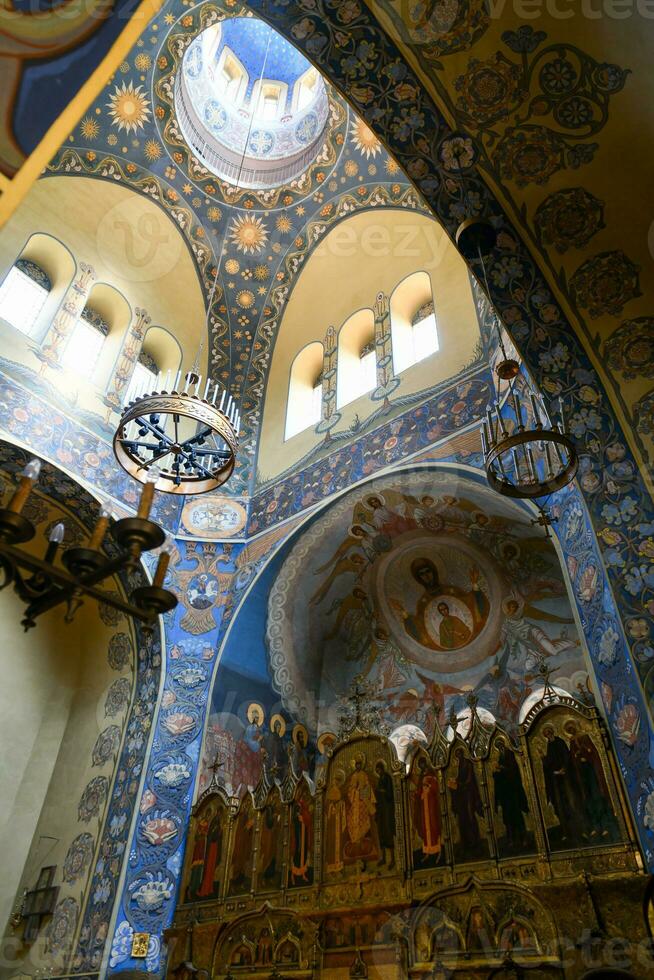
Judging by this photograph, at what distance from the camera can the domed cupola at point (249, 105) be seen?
1186 centimetres

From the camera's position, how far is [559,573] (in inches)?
299

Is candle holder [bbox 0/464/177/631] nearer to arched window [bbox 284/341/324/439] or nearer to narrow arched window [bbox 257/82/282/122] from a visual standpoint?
arched window [bbox 284/341/324/439]

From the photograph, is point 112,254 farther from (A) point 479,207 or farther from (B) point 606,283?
(B) point 606,283

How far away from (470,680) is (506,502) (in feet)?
7.63

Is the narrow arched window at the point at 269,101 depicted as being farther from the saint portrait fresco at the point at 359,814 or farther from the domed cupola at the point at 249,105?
the saint portrait fresco at the point at 359,814

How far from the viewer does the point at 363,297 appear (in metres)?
11.0

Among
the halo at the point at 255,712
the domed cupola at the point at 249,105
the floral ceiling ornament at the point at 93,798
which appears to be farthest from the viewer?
the domed cupola at the point at 249,105

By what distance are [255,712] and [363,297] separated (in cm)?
661

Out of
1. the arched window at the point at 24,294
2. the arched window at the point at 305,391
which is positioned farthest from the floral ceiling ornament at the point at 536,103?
the arched window at the point at 24,294

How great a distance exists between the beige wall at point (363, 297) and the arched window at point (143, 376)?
195 cm

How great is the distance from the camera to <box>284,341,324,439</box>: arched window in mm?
11008

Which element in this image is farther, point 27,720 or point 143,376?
point 143,376

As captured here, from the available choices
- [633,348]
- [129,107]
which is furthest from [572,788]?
[129,107]

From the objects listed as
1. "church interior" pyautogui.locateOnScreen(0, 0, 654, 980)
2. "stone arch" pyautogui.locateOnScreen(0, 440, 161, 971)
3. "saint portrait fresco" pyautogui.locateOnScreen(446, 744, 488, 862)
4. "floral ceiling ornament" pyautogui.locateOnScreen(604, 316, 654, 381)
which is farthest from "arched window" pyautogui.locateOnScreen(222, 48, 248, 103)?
"saint portrait fresco" pyautogui.locateOnScreen(446, 744, 488, 862)
